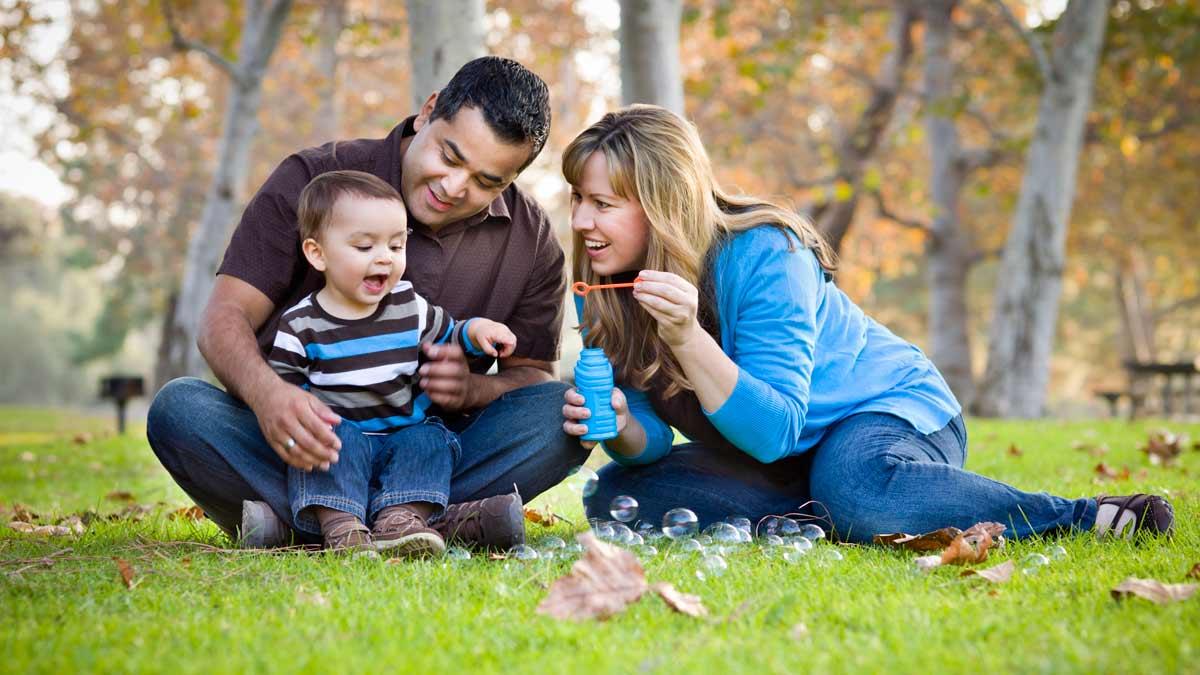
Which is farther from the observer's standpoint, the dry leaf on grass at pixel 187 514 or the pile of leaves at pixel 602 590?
the dry leaf on grass at pixel 187 514

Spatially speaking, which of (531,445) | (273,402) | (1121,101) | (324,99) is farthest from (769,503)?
(324,99)

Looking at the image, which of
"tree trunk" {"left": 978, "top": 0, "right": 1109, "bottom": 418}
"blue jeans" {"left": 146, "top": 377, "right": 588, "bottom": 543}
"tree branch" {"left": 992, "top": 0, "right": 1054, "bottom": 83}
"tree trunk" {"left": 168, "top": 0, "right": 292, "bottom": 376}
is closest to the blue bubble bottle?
"blue jeans" {"left": 146, "top": 377, "right": 588, "bottom": 543}

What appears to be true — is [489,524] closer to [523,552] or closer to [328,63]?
[523,552]

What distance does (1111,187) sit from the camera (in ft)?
67.2

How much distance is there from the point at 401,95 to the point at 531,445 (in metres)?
20.4

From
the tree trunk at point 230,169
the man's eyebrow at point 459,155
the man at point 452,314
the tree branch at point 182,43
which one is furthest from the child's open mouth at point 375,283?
the tree trunk at point 230,169

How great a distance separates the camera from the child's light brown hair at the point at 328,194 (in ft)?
10.9

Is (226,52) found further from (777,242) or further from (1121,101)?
(1121,101)

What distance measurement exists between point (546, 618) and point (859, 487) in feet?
4.50

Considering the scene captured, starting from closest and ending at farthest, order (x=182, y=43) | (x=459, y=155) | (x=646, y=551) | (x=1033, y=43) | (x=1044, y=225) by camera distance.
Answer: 1. (x=646, y=551)
2. (x=459, y=155)
3. (x=182, y=43)
4. (x=1033, y=43)
5. (x=1044, y=225)

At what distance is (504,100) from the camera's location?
3.56 metres

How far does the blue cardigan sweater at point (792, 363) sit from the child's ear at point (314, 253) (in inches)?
35.7

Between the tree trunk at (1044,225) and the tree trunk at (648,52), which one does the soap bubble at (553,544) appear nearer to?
the tree trunk at (648,52)

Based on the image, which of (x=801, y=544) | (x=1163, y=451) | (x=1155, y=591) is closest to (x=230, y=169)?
(x=1163, y=451)
